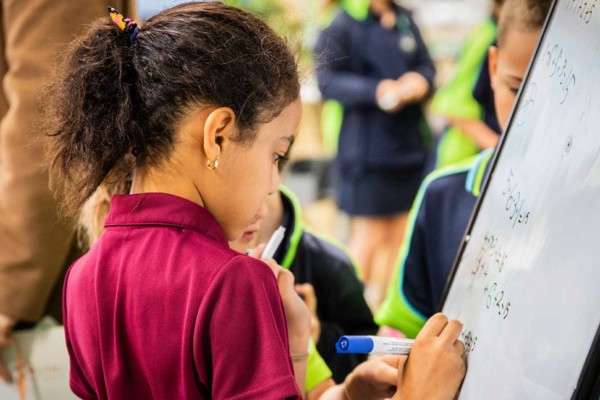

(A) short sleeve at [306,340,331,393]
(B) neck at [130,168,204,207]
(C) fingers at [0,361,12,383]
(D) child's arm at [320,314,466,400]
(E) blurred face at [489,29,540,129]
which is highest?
(E) blurred face at [489,29,540,129]

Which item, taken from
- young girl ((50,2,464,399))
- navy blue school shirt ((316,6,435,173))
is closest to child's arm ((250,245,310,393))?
young girl ((50,2,464,399))

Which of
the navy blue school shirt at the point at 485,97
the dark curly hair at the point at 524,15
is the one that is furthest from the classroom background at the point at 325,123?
the dark curly hair at the point at 524,15

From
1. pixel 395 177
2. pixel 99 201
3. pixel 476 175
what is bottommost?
pixel 395 177

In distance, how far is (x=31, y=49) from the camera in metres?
1.37

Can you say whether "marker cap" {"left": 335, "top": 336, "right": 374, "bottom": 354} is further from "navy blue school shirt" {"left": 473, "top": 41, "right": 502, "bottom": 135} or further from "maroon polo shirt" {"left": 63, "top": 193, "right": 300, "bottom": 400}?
"navy blue school shirt" {"left": 473, "top": 41, "right": 502, "bottom": 135}

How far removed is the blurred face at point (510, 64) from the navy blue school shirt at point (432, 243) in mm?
126

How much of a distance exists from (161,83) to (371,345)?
36 cm

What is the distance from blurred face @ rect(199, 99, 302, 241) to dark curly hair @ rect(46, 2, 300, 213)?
0.01m

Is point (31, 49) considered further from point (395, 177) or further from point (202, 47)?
point (395, 177)

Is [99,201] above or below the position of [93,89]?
below

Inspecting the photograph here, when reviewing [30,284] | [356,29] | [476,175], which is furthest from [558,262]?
[356,29]

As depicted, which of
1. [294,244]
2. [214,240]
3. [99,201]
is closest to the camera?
[214,240]

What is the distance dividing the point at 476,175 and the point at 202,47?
700mm

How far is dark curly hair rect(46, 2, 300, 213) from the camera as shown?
88 cm
